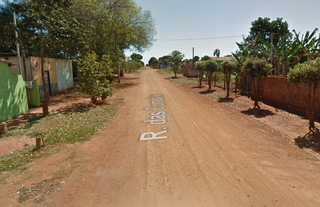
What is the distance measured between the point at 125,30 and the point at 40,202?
23.4 metres

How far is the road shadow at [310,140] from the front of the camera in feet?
21.6

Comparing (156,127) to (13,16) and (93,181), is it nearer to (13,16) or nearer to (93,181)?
(93,181)

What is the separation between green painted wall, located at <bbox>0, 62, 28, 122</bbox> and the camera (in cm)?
946

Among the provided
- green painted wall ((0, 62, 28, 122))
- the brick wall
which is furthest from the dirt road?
green painted wall ((0, 62, 28, 122))

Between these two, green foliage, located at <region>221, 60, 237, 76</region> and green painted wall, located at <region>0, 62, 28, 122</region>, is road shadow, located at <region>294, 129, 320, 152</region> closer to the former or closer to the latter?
green foliage, located at <region>221, 60, 237, 76</region>

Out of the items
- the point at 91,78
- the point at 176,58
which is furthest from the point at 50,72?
the point at 176,58

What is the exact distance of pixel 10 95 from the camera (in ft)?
32.9

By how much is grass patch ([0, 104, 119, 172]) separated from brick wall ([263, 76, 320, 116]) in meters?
9.58

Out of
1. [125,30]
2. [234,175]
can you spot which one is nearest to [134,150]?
[234,175]

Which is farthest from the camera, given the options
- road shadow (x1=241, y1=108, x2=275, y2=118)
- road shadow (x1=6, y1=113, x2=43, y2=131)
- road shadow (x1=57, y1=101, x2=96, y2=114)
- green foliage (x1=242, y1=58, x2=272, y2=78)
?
road shadow (x1=57, y1=101, x2=96, y2=114)

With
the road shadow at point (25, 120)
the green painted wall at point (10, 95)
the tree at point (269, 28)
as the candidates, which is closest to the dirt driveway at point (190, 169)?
the road shadow at point (25, 120)

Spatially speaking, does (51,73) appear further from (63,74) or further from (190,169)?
(190,169)

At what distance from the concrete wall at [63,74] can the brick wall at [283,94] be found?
17.1 meters

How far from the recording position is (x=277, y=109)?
36.1ft
